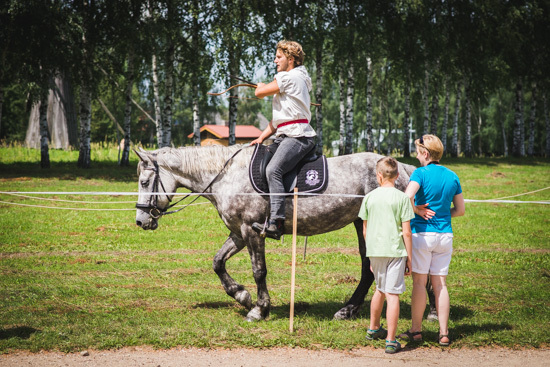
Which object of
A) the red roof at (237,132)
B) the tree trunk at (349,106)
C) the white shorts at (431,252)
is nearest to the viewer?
the white shorts at (431,252)

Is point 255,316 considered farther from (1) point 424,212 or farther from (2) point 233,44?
(2) point 233,44

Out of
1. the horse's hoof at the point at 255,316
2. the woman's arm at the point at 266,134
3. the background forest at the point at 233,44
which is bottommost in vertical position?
the horse's hoof at the point at 255,316

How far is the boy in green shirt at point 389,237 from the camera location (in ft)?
16.3

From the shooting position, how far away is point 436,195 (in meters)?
5.22

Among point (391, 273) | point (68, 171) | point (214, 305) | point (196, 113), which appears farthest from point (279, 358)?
point (196, 113)

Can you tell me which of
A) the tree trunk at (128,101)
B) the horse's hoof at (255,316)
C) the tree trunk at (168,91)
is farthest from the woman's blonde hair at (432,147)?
the tree trunk at (128,101)

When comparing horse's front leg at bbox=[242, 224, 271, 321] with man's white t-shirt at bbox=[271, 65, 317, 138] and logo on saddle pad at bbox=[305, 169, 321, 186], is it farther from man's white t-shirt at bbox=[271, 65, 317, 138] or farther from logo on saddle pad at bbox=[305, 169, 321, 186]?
man's white t-shirt at bbox=[271, 65, 317, 138]

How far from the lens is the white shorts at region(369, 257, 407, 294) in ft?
16.5

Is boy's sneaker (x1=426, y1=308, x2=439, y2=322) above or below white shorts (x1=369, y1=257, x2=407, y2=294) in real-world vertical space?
below

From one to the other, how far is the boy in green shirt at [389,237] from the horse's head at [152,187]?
8.83 ft

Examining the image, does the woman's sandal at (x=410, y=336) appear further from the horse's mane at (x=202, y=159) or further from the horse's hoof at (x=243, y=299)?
the horse's mane at (x=202, y=159)

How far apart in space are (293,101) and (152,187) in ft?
7.07

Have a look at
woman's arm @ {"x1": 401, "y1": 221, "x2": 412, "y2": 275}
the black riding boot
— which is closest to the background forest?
the black riding boot

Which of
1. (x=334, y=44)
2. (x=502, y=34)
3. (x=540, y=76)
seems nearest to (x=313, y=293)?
(x=334, y=44)
